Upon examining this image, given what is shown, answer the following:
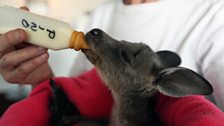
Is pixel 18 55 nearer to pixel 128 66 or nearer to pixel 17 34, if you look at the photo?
pixel 17 34

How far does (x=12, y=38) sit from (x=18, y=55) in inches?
2.4

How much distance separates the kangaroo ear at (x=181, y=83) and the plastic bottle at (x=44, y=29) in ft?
0.61

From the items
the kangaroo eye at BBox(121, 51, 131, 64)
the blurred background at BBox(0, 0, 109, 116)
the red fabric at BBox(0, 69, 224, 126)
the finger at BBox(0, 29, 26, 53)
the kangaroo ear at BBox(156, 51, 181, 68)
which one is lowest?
the blurred background at BBox(0, 0, 109, 116)

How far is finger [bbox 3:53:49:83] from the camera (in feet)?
3.05

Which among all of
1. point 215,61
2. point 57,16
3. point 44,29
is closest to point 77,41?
point 44,29

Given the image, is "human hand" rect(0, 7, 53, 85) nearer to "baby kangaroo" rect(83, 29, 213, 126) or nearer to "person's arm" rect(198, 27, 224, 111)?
"baby kangaroo" rect(83, 29, 213, 126)

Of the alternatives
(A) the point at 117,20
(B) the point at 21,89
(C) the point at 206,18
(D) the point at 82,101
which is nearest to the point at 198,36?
(C) the point at 206,18

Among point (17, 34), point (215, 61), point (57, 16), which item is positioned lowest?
point (57, 16)

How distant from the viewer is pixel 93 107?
1.09 meters

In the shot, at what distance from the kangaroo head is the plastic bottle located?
0.04 metres

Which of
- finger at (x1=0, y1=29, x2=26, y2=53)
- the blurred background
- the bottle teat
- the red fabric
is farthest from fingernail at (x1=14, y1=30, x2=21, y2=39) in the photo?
the blurred background

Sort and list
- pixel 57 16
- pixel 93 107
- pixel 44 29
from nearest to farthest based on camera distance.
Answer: pixel 44 29 < pixel 93 107 < pixel 57 16

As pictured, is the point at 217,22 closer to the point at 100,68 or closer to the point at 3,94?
the point at 100,68

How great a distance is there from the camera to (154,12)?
132cm
